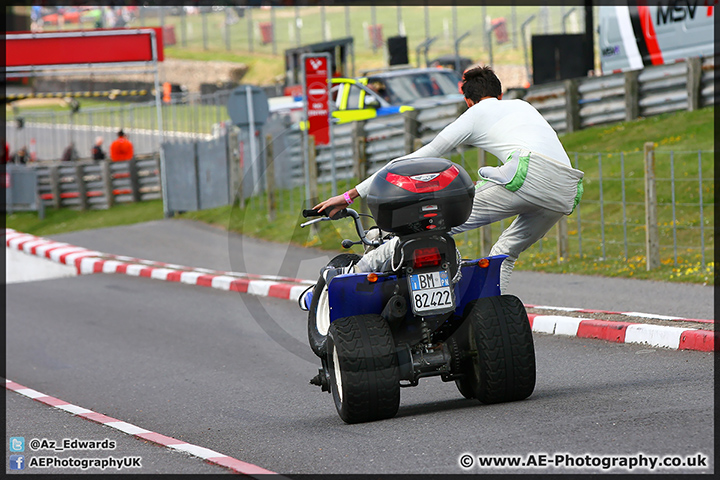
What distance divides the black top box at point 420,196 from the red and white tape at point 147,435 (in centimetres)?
149

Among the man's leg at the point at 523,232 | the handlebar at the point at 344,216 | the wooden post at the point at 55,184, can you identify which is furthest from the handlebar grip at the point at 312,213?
the wooden post at the point at 55,184

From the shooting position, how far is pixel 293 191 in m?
20.3

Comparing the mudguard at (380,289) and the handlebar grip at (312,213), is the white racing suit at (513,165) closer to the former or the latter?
the mudguard at (380,289)

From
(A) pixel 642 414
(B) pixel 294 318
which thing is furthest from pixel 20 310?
(A) pixel 642 414

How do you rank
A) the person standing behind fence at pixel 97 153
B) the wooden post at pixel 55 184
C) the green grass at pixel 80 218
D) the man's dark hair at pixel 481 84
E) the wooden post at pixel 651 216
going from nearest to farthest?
the man's dark hair at pixel 481 84 → the wooden post at pixel 651 216 → the green grass at pixel 80 218 → the wooden post at pixel 55 184 → the person standing behind fence at pixel 97 153

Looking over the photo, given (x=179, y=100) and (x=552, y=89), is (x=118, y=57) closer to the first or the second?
(x=179, y=100)

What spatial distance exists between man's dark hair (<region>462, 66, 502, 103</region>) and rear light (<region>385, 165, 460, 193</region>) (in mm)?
977

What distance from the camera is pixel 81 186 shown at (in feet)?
95.4

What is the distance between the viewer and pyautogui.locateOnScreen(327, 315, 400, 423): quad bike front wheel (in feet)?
19.0

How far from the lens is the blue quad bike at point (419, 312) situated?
568 cm

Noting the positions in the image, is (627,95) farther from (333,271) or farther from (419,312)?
(419,312)

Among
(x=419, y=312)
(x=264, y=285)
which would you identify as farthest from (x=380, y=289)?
(x=264, y=285)

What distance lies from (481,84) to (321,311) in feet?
5.59

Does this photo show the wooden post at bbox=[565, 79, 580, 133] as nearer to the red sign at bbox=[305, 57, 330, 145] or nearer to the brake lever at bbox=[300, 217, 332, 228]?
the red sign at bbox=[305, 57, 330, 145]
